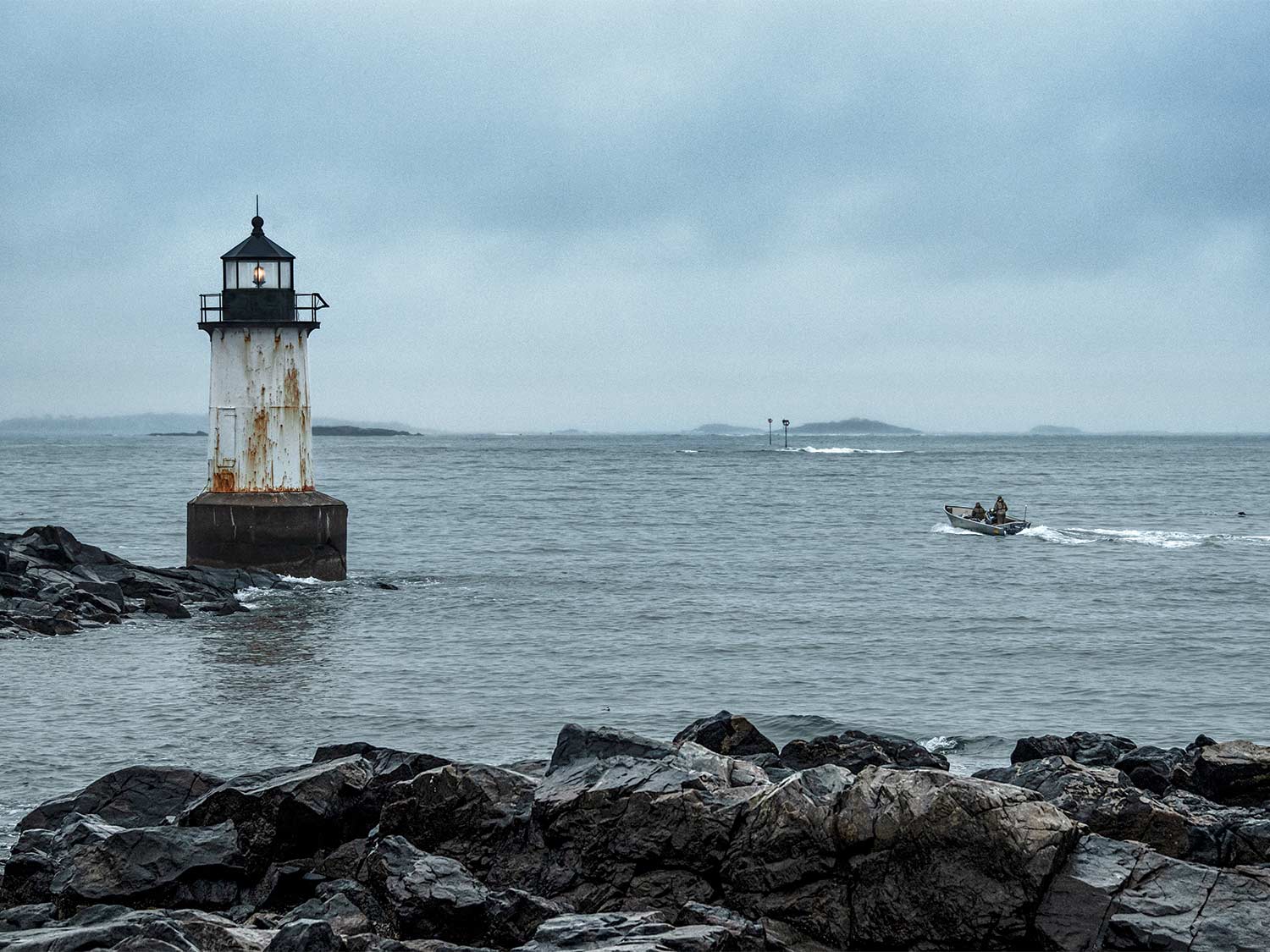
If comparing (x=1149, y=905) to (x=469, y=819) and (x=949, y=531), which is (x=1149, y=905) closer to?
(x=469, y=819)

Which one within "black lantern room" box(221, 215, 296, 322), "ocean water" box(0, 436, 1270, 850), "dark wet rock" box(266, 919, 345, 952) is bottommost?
"ocean water" box(0, 436, 1270, 850)

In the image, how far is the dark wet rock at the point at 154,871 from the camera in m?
9.42

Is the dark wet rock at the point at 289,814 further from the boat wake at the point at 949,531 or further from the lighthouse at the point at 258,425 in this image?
the boat wake at the point at 949,531

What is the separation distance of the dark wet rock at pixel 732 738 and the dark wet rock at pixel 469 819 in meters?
3.74

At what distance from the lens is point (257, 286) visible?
30078mm

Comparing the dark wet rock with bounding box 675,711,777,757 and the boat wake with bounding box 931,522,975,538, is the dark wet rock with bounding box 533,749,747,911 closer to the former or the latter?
the dark wet rock with bounding box 675,711,777,757

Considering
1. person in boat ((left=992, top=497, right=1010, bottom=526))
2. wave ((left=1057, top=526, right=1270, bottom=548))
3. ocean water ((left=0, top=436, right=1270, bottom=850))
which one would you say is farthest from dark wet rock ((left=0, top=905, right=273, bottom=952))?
person in boat ((left=992, top=497, right=1010, bottom=526))

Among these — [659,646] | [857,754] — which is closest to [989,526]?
[659,646]

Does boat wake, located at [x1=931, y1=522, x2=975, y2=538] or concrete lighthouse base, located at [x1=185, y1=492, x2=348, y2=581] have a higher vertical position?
concrete lighthouse base, located at [x1=185, y1=492, x2=348, y2=581]

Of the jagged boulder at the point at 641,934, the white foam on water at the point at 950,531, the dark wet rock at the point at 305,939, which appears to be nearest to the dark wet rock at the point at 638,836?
the jagged boulder at the point at 641,934

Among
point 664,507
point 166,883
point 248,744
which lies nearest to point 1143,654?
point 248,744

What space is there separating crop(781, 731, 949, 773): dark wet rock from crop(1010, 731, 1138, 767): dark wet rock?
837 mm

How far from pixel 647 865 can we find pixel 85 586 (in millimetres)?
20998

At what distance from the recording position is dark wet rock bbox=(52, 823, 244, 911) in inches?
371
